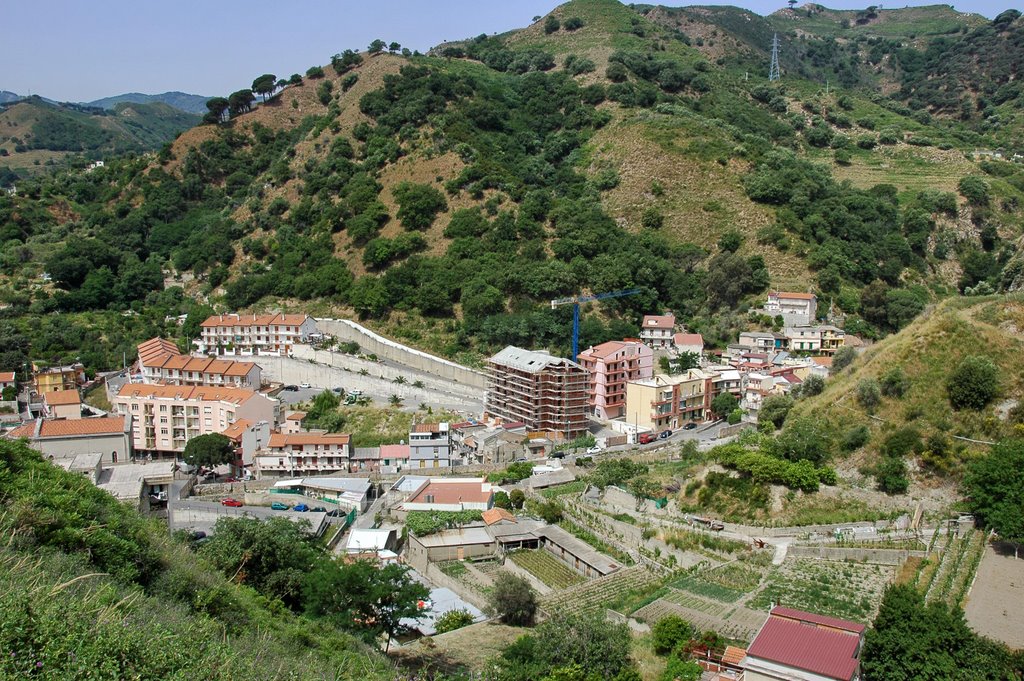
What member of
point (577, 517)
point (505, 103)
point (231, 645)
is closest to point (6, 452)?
point (231, 645)

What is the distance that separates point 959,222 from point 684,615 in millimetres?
42149

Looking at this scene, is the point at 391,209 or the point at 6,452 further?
the point at 391,209

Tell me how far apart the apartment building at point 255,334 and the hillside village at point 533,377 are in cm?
20

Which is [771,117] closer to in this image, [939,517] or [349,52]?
[349,52]

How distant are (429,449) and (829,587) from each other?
49.7 ft

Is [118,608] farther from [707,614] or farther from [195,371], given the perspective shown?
[195,371]

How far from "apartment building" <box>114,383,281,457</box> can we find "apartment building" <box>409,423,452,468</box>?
677 cm

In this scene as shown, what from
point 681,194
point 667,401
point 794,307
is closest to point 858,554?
point 667,401

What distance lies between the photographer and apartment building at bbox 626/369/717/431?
30688 mm

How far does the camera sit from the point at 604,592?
714 inches

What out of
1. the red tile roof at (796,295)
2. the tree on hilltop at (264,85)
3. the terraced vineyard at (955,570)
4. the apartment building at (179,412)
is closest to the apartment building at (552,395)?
the apartment building at (179,412)

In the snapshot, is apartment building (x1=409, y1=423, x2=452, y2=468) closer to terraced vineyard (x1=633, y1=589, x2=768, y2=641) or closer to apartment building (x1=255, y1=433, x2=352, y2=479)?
apartment building (x1=255, y1=433, x2=352, y2=479)

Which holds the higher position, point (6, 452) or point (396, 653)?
point (6, 452)

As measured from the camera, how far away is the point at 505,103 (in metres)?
59.8
